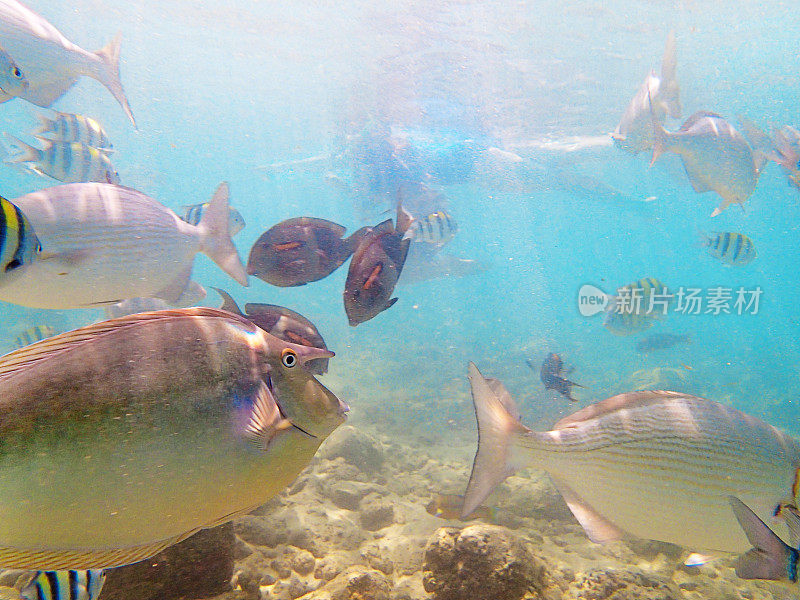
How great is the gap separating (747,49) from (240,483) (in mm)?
24392

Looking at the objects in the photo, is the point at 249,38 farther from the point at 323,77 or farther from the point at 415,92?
the point at 415,92

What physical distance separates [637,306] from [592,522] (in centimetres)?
591

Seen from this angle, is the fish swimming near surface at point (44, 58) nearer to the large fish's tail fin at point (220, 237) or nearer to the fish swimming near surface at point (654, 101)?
the large fish's tail fin at point (220, 237)

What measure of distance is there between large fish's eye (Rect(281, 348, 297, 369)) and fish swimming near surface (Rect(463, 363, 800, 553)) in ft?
3.23

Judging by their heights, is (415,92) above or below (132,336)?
above

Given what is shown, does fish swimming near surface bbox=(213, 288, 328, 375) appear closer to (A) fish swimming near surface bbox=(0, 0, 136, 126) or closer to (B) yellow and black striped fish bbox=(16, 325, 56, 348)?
(A) fish swimming near surface bbox=(0, 0, 136, 126)

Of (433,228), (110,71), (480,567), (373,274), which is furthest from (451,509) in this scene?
(110,71)

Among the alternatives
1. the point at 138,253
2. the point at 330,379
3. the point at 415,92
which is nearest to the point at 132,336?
the point at 138,253

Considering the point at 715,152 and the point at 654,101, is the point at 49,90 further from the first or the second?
the point at 654,101

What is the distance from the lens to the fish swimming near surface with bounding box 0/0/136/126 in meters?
2.65

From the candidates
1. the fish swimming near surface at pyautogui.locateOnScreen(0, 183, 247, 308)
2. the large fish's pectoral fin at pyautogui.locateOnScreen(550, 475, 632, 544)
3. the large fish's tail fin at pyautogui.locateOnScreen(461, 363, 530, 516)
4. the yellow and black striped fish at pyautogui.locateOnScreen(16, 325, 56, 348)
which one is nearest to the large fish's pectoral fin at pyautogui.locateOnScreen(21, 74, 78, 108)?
the fish swimming near surface at pyautogui.locateOnScreen(0, 183, 247, 308)

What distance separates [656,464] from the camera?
6.13 ft

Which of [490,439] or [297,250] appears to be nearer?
[490,439]

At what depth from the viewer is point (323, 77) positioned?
81.1 ft
